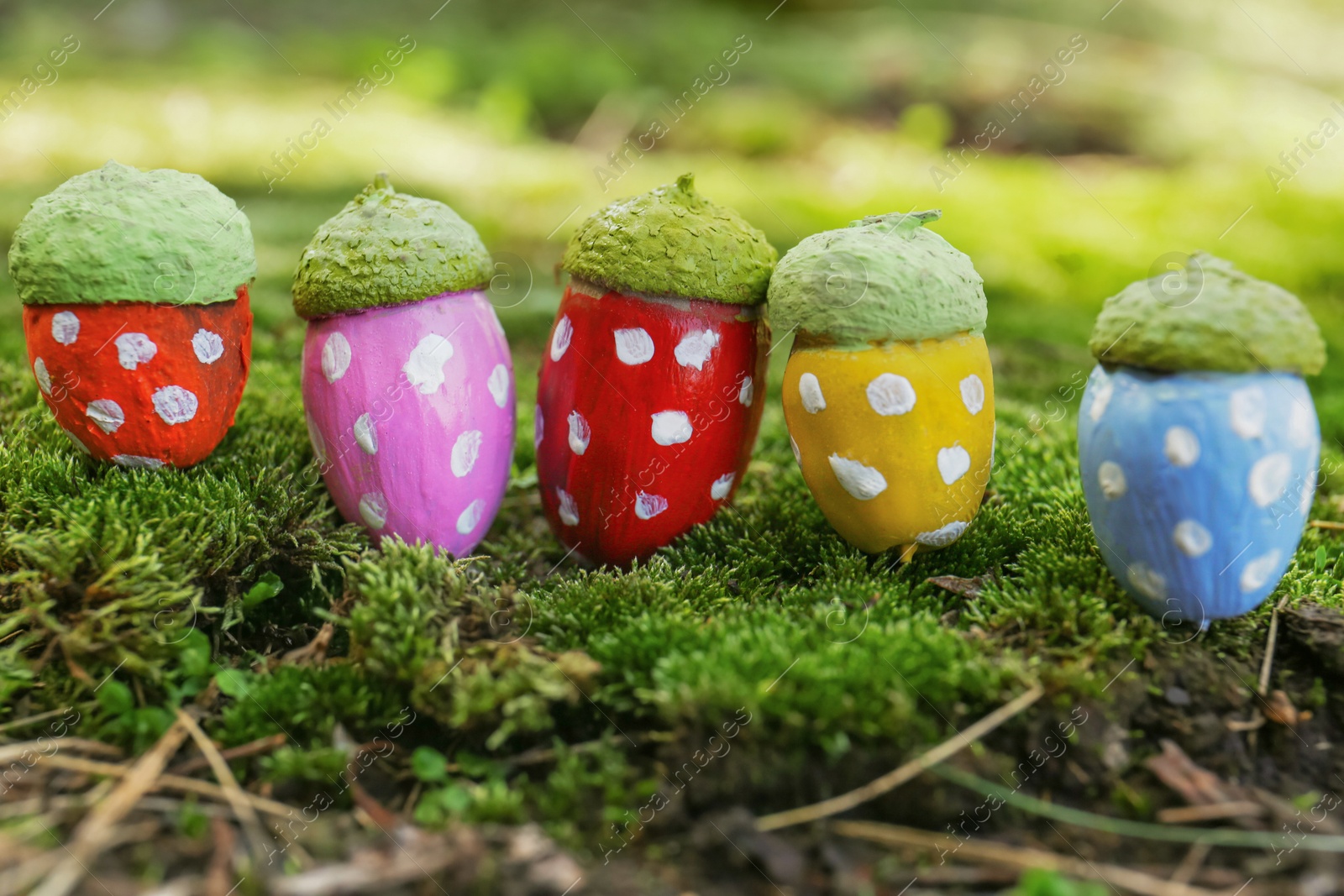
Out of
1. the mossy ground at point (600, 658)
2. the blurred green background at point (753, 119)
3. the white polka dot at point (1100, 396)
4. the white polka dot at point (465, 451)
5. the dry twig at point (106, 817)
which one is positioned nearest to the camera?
the dry twig at point (106, 817)

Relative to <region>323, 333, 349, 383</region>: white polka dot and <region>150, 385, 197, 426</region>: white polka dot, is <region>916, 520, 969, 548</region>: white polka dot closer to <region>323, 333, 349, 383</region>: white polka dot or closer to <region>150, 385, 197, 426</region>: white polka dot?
<region>323, 333, 349, 383</region>: white polka dot

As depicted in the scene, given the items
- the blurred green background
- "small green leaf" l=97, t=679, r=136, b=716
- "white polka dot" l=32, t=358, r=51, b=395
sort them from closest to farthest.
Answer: "small green leaf" l=97, t=679, r=136, b=716 < "white polka dot" l=32, t=358, r=51, b=395 < the blurred green background

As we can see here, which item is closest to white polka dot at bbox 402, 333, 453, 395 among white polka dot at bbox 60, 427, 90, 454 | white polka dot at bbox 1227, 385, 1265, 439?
white polka dot at bbox 60, 427, 90, 454

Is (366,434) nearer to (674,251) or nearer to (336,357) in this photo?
(336,357)

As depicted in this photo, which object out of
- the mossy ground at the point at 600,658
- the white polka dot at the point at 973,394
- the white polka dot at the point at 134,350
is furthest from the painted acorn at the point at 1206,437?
the white polka dot at the point at 134,350

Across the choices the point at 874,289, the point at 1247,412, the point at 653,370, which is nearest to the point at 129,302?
the point at 653,370

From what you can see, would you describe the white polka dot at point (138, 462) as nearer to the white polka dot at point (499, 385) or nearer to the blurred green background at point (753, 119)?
the white polka dot at point (499, 385)
